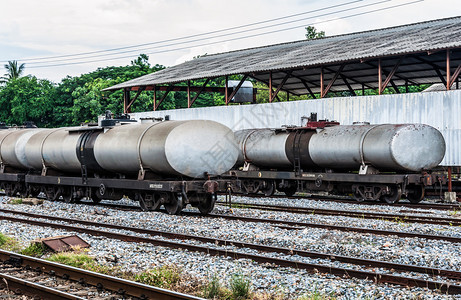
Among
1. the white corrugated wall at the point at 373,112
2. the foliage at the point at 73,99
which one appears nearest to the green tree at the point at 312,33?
the foliage at the point at 73,99

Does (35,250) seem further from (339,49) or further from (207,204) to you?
(339,49)

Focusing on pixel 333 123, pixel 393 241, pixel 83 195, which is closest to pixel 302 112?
pixel 333 123

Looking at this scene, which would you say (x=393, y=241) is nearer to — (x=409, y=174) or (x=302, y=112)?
(x=409, y=174)

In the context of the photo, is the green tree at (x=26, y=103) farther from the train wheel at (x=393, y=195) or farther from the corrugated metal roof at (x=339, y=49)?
the train wheel at (x=393, y=195)

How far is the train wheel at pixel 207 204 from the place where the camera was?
55.2 feet

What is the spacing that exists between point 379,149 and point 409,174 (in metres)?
1.54

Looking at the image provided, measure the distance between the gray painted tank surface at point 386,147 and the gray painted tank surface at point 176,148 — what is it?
5.26 meters

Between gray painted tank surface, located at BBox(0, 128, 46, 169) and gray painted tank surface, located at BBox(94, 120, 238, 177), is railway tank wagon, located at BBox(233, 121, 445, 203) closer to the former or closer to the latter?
gray painted tank surface, located at BBox(94, 120, 238, 177)

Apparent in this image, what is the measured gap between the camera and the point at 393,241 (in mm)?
11336

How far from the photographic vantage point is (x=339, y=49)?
1169 inches

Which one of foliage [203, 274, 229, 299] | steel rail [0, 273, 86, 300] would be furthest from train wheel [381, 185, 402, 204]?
steel rail [0, 273, 86, 300]

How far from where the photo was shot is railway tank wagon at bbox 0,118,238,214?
16031 millimetres

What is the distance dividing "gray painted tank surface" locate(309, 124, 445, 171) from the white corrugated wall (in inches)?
75.5

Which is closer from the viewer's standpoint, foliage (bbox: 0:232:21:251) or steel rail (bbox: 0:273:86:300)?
steel rail (bbox: 0:273:86:300)
